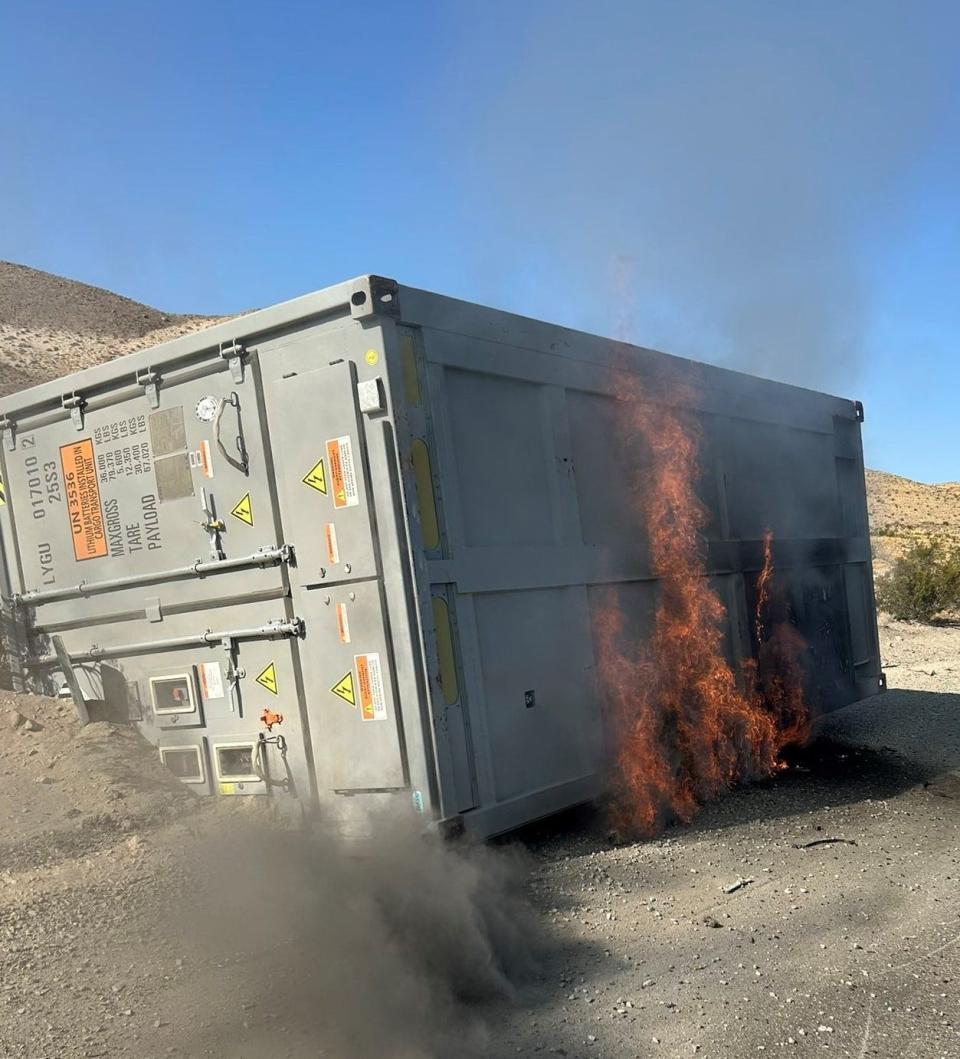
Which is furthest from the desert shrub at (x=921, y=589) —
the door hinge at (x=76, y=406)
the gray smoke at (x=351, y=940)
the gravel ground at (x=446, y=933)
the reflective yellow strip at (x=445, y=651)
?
the door hinge at (x=76, y=406)

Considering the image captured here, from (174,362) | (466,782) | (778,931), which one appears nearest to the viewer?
(778,931)

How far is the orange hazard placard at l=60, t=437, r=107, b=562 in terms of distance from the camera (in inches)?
209

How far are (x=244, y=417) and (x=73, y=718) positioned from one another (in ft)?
6.27

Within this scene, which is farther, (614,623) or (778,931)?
(614,623)

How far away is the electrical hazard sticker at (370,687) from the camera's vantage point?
4.34 metres

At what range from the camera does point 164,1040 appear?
3172 millimetres

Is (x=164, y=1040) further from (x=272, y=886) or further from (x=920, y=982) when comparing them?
(x=920, y=982)

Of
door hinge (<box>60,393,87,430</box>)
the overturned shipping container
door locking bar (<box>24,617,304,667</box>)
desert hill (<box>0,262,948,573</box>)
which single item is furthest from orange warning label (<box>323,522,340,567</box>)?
desert hill (<box>0,262,948,573</box>)

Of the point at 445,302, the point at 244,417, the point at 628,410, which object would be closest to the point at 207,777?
the point at 244,417

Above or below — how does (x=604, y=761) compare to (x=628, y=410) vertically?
below

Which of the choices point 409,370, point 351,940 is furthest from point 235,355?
point 351,940

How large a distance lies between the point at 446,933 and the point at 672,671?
2.35 meters

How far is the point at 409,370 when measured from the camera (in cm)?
441

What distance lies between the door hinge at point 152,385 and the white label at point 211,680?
1.29 m
